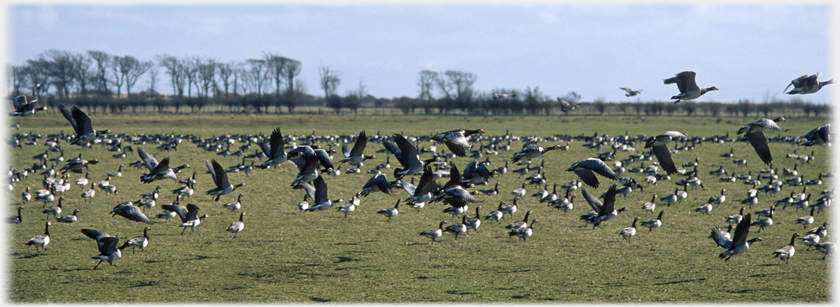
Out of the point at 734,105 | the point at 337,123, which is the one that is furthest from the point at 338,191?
the point at 734,105

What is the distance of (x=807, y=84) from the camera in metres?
10.1

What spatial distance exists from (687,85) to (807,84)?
1.97 meters

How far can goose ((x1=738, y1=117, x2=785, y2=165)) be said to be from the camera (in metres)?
9.73

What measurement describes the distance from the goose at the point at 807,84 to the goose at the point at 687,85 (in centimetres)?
160

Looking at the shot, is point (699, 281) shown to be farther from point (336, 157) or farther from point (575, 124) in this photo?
point (575, 124)

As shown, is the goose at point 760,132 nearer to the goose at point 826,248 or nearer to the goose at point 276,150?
the goose at point 826,248

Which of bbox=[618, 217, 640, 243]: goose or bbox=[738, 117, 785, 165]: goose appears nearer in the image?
bbox=[738, 117, 785, 165]: goose

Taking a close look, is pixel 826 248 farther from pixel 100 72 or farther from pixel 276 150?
pixel 100 72

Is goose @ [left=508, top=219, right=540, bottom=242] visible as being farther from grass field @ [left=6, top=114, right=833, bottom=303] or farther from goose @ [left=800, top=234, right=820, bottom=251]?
goose @ [left=800, top=234, right=820, bottom=251]

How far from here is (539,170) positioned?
95.9 ft

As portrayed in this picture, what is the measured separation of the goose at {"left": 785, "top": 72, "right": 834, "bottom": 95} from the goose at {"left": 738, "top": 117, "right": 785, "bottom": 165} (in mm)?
586

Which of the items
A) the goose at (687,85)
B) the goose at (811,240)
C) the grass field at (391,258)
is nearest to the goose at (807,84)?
the goose at (687,85)

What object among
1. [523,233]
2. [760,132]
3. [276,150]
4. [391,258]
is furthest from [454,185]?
[760,132]

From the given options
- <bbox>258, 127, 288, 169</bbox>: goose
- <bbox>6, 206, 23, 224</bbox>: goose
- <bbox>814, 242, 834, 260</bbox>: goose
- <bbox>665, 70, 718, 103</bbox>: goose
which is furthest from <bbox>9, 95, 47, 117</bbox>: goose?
<bbox>814, 242, 834, 260</bbox>: goose
